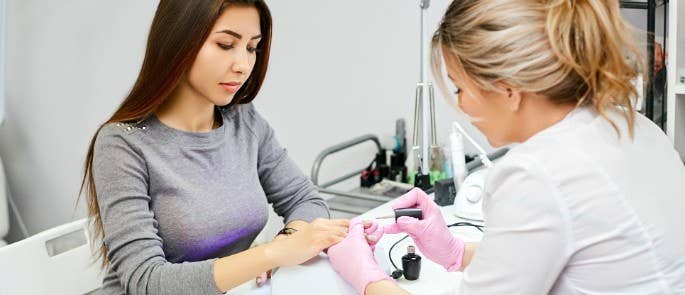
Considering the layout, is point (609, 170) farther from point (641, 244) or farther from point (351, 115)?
point (351, 115)

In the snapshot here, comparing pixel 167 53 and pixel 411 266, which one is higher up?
pixel 167 53

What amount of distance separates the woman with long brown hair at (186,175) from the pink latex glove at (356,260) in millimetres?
37

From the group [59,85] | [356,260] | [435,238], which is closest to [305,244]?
[356,260]

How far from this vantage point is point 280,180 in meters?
1.52

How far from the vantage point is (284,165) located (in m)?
1.54

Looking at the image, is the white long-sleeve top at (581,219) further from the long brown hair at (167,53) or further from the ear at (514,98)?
the long brown hair at (167,53)

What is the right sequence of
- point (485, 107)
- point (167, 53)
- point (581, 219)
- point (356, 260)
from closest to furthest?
point (581, 219), point (485, 107), point (356, 260), point (167, 53)

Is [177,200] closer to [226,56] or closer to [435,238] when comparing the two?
[226,56]

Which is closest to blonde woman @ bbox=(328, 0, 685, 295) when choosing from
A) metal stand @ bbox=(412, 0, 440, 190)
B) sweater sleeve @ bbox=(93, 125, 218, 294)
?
sweater sleeve @ bbox=(93, 125, 218, 294)

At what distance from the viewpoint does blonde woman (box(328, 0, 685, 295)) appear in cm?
73

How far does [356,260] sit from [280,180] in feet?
1.57

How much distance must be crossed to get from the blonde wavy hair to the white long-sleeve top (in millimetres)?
41

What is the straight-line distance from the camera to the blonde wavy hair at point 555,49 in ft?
2.48

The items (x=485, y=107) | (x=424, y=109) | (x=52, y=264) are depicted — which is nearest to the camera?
(x=485, y=107)
